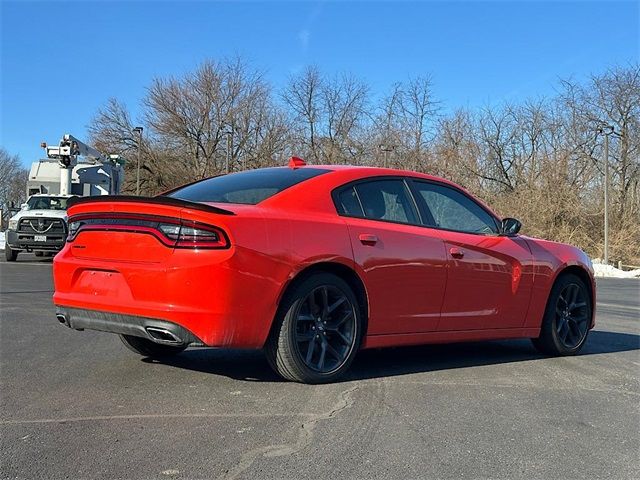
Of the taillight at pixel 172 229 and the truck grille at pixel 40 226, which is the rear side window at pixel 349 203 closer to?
the taillight at pixel 172 229

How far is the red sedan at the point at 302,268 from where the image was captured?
3.98m

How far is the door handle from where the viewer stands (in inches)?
182

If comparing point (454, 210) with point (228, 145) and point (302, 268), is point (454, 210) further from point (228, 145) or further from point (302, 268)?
point (228, 145)

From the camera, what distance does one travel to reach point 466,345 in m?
6.63

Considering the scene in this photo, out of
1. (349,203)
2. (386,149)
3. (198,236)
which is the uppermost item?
(386,149)

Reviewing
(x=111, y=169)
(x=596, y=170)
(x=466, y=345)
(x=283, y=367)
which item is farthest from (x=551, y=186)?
(x=283, y=367)

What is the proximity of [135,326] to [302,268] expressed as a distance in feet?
3.73

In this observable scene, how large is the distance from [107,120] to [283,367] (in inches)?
1736

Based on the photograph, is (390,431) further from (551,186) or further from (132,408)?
(551,186)

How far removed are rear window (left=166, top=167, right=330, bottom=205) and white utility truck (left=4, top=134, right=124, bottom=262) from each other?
12042mm

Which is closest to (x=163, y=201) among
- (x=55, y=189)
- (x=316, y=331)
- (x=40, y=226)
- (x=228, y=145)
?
(x=316, y=331)

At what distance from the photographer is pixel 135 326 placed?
4.06m

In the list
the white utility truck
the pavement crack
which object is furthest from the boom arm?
the pavement crack

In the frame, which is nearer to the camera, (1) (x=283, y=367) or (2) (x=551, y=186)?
(1) (x=283, y=367)
